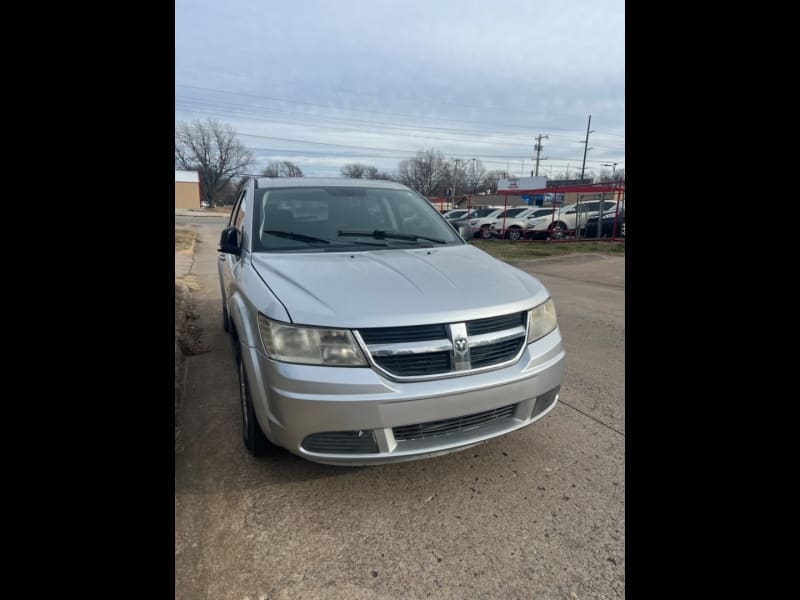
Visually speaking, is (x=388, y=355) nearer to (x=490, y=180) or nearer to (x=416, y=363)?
(x=416, y=363)

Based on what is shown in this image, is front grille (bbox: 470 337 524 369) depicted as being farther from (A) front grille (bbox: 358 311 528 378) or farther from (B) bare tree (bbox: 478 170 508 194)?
(B) bare tree (bbox: 478 170 508 194)

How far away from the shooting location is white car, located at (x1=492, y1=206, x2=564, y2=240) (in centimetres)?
1908

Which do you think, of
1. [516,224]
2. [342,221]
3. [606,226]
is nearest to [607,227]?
[606,226]

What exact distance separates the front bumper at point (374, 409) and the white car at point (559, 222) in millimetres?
17527

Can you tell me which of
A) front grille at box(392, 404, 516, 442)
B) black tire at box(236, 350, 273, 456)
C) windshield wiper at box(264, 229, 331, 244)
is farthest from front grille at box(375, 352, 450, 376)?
windshield wiper at box(264, 229, 331, 244)

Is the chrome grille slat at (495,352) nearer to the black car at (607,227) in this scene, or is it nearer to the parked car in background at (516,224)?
the black car at (607,227)

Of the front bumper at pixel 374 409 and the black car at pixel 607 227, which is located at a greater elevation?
the black car at pixel 607 227

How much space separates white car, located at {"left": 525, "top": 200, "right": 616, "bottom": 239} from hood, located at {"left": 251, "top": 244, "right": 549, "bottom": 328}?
16710 mm

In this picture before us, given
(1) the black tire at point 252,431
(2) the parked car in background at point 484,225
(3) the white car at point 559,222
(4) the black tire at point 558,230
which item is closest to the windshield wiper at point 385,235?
(1) the black tire at point 252,431

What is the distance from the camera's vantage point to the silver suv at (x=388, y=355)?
6.47 feet

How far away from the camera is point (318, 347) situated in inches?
78.5
